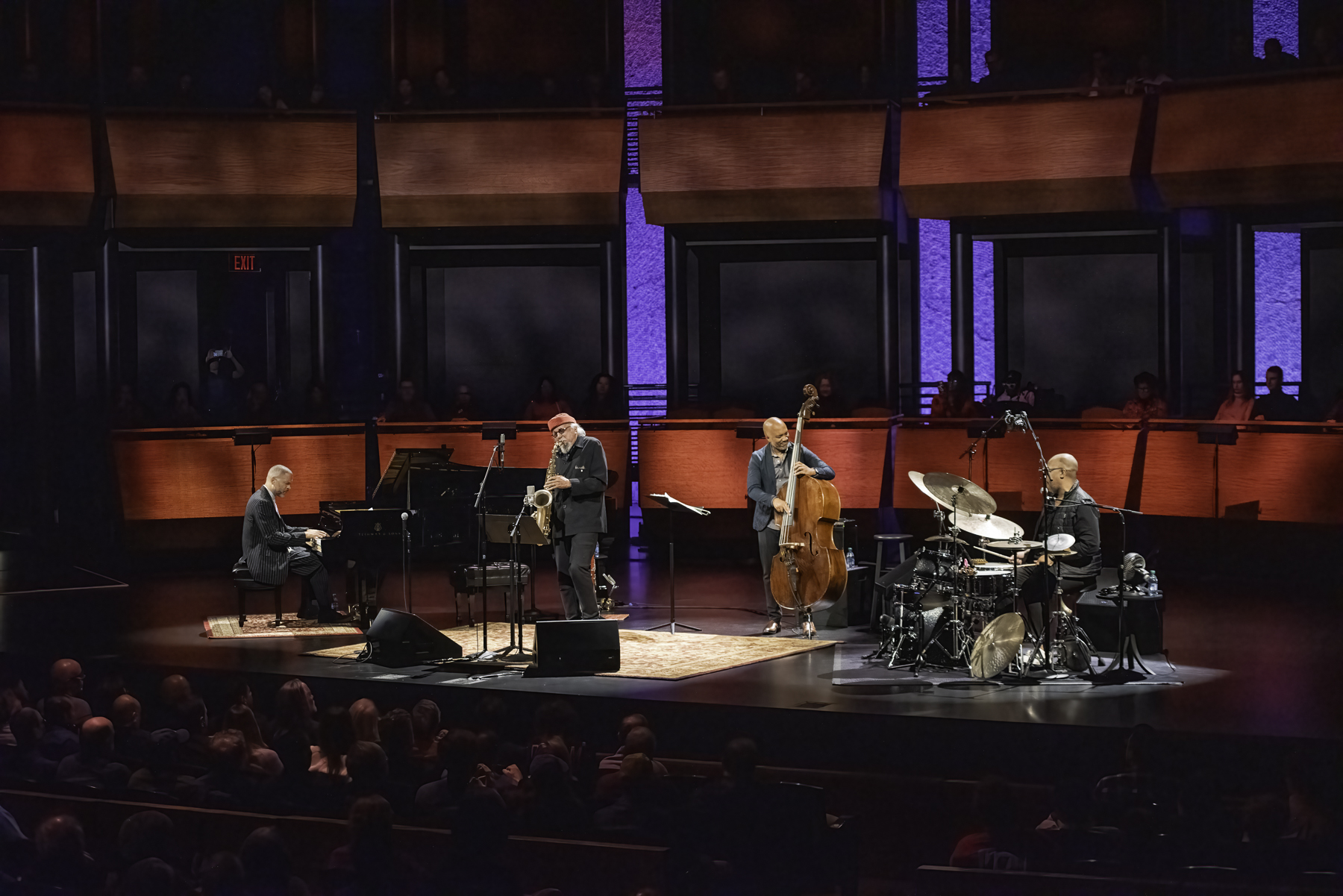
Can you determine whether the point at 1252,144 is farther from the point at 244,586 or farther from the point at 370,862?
the point at 370,862

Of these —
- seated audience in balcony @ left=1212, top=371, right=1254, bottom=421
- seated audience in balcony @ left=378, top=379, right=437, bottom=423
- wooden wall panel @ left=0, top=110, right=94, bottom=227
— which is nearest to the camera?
seated audience in balcony @ left=1212, top=371, right=1254, bottom=421

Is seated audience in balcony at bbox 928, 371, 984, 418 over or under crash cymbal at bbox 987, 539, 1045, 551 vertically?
over

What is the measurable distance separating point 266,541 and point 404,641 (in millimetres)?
1924

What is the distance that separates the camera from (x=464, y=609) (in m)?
11.5

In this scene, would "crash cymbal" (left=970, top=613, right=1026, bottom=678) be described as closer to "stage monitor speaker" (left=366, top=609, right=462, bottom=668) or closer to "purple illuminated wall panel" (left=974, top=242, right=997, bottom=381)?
"stage monitor speaker" (left=366, top=609, right=462, bottom=668)

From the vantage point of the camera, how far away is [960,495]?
853 centimetres

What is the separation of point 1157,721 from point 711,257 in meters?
9.19

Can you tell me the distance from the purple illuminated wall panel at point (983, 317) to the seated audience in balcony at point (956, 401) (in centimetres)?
119

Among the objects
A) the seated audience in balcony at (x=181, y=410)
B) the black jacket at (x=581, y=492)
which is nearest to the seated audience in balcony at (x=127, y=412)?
the seated audience in balcony at (x=181, y=410)

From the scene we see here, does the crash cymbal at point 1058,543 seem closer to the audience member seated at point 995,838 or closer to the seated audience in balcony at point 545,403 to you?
the audience member seated at point 995,838

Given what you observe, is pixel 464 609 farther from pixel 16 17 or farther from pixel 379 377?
pixel 16 17

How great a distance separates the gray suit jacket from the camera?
1035cm

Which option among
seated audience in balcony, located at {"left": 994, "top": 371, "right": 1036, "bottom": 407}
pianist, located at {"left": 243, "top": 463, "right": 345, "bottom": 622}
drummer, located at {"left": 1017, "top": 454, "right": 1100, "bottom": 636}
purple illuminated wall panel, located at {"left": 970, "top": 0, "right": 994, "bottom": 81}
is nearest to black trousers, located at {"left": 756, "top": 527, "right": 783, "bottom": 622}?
drummer, located at {"left": 1017, "top": 454, "right": 1100, "bottom": 636}

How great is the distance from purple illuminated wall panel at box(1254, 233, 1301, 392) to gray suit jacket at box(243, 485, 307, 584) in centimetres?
892
